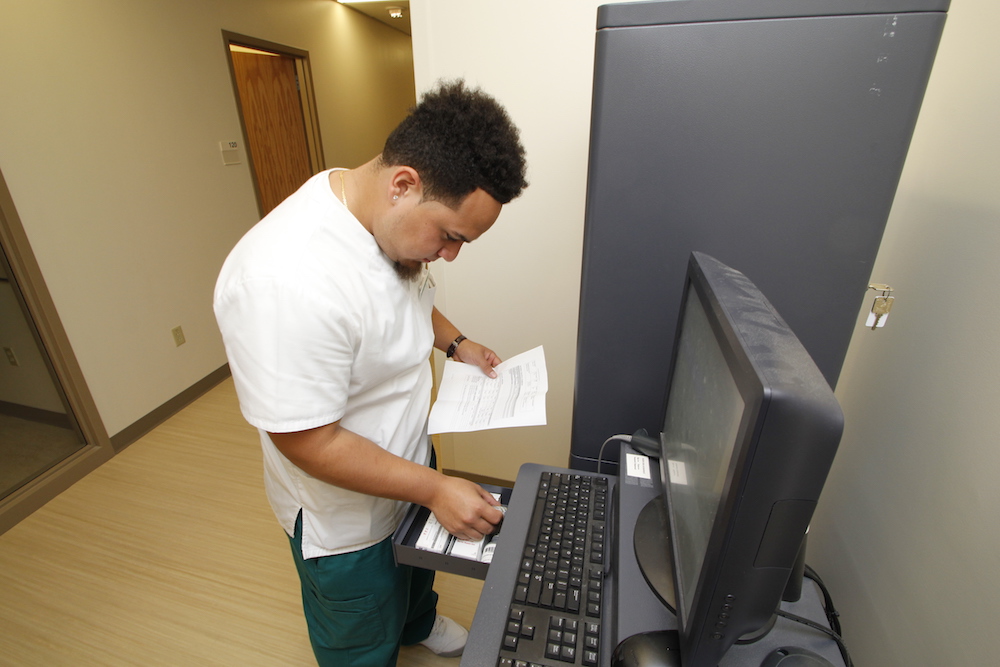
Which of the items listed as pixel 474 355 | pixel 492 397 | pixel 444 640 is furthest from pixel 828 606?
pixel 444 640

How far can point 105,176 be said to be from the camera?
82.8 inches

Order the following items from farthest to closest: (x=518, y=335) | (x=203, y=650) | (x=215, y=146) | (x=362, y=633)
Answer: (x=215, y=146) → (x=518, y=335) → (x=203, y=650) → (x=362, y=633)

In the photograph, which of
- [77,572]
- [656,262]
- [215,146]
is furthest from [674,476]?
[215,146]

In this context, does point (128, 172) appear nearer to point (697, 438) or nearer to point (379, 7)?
point (697, 438)

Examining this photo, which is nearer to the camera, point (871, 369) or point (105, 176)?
point (871, 369)

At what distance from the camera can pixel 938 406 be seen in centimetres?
79

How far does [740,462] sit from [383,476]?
0.55 meters

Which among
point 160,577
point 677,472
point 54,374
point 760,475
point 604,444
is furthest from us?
point 54,374

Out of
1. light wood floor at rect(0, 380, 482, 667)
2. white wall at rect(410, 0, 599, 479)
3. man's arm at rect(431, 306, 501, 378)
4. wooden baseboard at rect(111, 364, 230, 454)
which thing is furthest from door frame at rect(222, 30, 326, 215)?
man's arm at rect(431, 306, 501, 378)

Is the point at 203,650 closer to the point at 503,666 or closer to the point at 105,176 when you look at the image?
the point at 503,666

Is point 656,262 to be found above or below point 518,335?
above

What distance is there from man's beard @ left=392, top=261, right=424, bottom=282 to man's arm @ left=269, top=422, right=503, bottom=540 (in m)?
0.27

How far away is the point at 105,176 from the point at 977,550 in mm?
Answer: 2953

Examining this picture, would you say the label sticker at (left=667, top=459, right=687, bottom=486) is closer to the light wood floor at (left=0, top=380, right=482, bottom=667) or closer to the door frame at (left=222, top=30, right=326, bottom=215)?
the light wood floor at (left=0, top=380, right=482, bottom=667)
